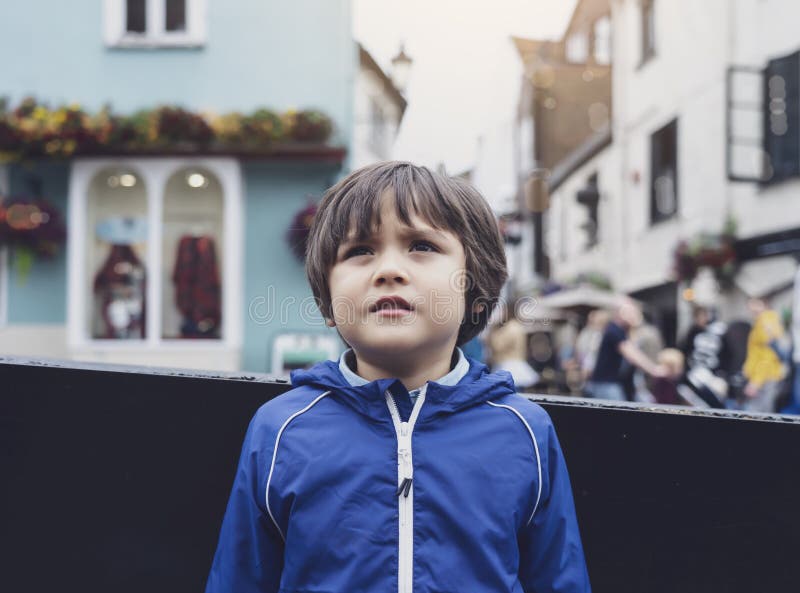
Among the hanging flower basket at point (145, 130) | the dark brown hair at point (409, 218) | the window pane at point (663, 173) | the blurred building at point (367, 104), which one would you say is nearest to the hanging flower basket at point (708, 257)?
the window pane at point (663, 173)

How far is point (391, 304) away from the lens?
4.07 ft

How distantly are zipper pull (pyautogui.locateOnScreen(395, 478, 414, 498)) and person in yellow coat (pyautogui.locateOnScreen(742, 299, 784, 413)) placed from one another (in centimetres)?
665

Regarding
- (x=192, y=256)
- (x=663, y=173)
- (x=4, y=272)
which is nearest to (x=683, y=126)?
(x=663, y=173)

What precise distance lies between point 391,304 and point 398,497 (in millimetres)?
284

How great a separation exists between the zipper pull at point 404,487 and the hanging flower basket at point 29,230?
25.6 ft

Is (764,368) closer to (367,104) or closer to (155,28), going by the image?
(367,104)

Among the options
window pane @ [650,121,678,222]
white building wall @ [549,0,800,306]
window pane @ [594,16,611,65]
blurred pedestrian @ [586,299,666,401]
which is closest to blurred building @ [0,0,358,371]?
blurred pedestrian @ [586,299,666,401]

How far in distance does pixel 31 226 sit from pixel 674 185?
10084mm

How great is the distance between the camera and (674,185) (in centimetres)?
1388

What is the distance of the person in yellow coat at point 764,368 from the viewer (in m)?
7.14

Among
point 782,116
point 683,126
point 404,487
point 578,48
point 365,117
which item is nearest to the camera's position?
point 404,487

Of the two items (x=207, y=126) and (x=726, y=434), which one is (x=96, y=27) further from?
(x=726, y=434)

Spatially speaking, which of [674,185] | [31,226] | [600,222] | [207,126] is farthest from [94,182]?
[600,222]

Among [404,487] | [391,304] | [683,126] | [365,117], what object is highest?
[683,126]
